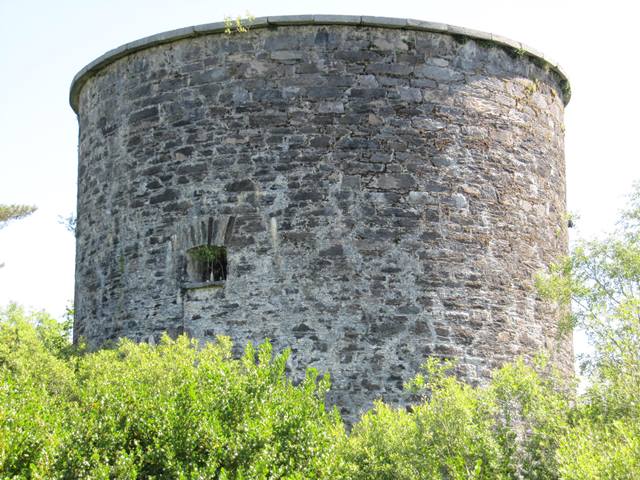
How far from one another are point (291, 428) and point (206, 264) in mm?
3800

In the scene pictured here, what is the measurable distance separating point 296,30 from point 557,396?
5604mm

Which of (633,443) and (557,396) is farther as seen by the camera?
(557,396)

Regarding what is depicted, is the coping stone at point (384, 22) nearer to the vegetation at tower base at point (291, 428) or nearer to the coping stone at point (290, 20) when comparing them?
the coping stone at point (290, 20)

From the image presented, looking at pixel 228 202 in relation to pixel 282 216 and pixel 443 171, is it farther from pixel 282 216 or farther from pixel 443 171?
pixel 443 171

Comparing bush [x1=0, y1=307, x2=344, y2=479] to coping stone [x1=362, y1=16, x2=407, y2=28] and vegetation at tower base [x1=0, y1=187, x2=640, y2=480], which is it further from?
coping stone [x1=362, y1=16, x2=407, y2=28]

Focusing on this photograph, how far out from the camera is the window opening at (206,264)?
13.7 metres

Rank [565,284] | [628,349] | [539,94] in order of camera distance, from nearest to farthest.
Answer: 1. [628,349]
2. [565,284]
3. [539,94]

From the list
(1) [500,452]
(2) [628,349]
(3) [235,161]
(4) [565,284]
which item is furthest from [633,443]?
(3) [235,161]

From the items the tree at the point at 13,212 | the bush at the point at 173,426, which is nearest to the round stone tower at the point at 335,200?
the bush at the point at 173,426

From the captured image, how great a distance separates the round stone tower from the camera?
43.3 ft

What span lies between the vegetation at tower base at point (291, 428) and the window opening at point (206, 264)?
2.34 meters

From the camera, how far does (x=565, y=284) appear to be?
13.2m

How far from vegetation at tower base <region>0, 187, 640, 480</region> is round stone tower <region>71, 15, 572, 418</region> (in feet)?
6.49

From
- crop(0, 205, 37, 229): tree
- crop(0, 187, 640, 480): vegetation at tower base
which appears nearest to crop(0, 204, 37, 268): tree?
crop(0, 205, 37, 229): tree
